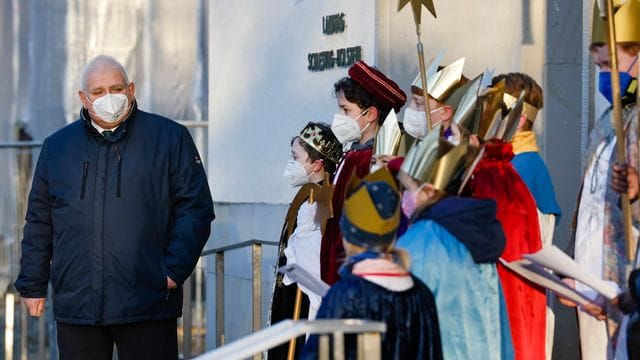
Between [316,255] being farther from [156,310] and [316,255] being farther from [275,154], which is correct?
[275,154]

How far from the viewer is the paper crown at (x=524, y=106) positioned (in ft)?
24.2

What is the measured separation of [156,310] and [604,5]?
2.54 meters

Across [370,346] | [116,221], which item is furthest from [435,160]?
[116,221]

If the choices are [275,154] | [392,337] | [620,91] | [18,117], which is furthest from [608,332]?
[18,117]

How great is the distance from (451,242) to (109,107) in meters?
2.15

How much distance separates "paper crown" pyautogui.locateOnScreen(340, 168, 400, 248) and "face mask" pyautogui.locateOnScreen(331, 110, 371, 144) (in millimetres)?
2191

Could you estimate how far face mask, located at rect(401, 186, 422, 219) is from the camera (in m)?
6.26

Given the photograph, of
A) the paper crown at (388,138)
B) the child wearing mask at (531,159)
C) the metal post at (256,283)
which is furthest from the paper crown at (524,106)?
the metal post at (256,283)

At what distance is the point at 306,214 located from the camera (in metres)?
8.12

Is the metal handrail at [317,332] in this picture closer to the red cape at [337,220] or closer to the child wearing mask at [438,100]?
the red cape at [337,220]

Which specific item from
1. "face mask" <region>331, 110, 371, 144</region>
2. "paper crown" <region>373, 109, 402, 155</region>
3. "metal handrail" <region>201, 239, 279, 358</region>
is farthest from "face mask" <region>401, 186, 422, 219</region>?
"metal handrail" <region>201, 239, 279, 358</region>

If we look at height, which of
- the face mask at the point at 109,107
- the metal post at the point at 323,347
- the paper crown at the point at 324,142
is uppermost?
the face mask at the point at 109,107

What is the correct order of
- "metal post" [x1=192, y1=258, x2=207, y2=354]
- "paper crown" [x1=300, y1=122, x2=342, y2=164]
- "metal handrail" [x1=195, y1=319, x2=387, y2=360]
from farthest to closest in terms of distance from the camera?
"metal post" [x1=192, y1=258, x2=207, y2=354] < "paper crown" [x1=300, y1=122, x2=342, y2=164] < "metal handrail" [x1=195, y1=319, x2=387, y2=360]

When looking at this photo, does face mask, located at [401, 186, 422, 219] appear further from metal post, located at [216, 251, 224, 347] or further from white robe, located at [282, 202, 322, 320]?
metal post, located at [216, 251, 224, 347]
